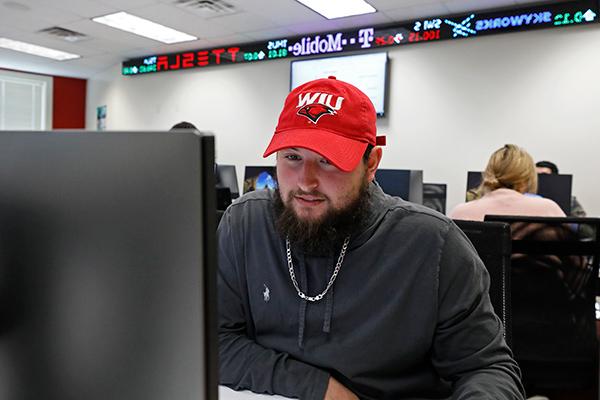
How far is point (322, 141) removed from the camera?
1.07 metres

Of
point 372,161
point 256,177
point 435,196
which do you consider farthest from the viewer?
point 256,177

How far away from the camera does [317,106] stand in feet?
3.65

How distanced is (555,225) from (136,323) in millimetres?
1732

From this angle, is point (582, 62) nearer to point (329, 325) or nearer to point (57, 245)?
point (329, 325)

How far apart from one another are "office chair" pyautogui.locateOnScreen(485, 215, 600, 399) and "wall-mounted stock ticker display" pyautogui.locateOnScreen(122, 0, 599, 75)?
10.4ft

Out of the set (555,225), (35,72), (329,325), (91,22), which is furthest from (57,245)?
(35,72)

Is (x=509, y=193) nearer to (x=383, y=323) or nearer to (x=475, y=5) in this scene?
(x=383, y=323)

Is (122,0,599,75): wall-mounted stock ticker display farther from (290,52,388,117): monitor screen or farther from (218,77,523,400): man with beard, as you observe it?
(218,77,523,400): man with beard

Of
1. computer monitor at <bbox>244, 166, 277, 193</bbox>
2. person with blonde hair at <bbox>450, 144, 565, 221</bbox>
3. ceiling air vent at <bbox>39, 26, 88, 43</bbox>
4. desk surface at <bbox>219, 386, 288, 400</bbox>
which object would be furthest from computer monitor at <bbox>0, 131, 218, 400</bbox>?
ceiling air vent at <bbox>39, 26, 88, 43</bbox>

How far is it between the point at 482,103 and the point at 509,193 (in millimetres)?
2633

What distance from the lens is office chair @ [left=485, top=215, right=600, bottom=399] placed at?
1.88 metres

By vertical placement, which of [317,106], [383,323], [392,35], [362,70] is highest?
[392,35]

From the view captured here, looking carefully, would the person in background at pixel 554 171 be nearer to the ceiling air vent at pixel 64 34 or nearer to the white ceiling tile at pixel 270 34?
the white ceiling tile at pixel 270 34

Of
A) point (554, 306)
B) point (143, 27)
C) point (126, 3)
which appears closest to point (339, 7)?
point (126, 3)
